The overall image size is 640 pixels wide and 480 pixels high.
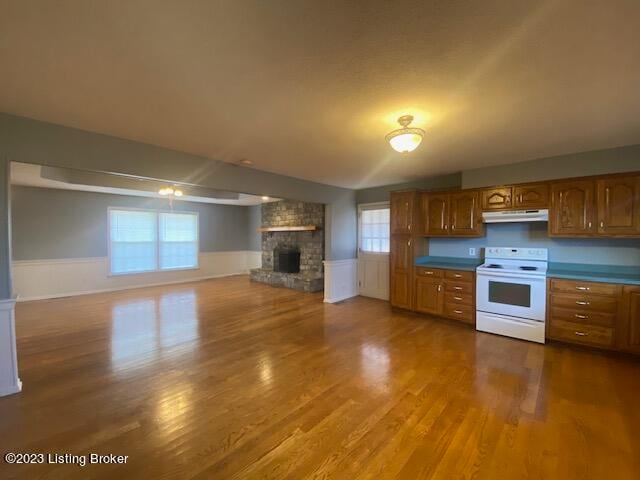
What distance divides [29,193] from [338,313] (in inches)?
273

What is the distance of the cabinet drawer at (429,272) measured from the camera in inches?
175

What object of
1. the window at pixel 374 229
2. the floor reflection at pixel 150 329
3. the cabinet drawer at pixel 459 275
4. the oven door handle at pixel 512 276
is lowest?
the floor reflection at pixel 150 329

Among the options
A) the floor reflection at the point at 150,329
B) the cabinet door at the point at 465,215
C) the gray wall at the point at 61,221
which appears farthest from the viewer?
the gray wall at the point at 61,221

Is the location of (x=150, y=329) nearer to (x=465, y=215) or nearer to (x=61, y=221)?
(x=61, y=221)

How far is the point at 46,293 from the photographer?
596cm

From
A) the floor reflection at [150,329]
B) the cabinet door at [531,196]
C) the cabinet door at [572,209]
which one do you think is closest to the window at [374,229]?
the cabinet door at [531,196]

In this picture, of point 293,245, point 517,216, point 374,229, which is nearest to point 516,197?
point 517,216

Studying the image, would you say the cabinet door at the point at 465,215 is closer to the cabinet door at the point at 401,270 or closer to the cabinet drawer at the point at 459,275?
the cabinet drawer at the point at 459,275

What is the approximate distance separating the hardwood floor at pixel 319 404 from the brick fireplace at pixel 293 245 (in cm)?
308

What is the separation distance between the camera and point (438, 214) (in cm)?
466

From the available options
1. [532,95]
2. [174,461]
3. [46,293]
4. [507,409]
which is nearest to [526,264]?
[507,409]

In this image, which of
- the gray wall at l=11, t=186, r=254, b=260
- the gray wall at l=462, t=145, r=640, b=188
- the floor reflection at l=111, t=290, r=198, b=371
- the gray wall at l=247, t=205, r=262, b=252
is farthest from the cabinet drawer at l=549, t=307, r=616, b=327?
the gray wall at l=11, t=186, r=254, b=260

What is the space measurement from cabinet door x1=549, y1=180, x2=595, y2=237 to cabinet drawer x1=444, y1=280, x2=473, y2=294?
4.13 ft

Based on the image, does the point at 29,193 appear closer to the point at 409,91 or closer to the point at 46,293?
the point at 46,293
